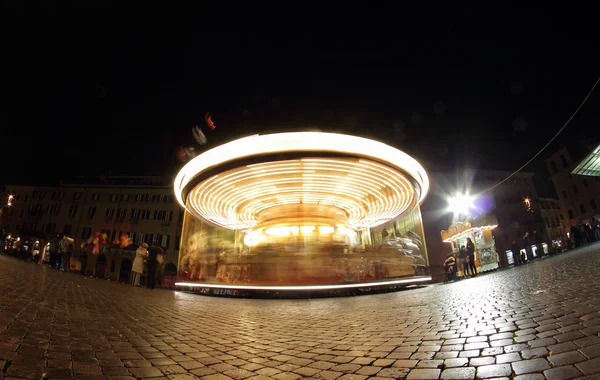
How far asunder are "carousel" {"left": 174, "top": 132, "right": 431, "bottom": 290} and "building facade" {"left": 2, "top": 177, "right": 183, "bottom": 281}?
25.4 meters

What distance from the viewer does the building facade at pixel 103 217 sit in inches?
1406

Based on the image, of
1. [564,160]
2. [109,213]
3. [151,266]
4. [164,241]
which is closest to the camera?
[151,266]

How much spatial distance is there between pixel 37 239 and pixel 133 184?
15.3 metres

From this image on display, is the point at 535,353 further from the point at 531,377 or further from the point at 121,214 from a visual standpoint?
the point at 121,214

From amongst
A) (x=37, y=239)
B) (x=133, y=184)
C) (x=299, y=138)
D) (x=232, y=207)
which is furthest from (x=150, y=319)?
(x=37, y=239)

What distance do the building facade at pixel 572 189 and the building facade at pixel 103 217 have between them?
5829 cm

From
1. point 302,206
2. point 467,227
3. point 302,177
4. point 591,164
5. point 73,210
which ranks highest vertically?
point 73,210

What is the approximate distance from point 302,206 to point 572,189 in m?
52.1

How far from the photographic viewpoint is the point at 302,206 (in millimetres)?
11602

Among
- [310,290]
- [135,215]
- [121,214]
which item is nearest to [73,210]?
[121,214]

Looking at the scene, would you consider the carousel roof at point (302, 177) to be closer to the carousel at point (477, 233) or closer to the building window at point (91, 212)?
the carousel at point (477, 233)

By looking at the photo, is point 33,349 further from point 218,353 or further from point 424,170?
point 424,170

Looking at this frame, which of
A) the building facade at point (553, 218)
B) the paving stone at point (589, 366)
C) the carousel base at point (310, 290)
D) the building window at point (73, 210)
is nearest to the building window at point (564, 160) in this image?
the building facade at point (553, 218)

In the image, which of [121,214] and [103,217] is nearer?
[121,214]
